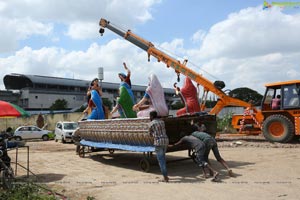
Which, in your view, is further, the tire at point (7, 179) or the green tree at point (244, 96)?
the green tree at point (244, 96)

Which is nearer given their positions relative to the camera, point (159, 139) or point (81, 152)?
point (159, 139)

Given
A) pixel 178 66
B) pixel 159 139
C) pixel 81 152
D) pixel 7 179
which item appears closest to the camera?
pixel 7 179

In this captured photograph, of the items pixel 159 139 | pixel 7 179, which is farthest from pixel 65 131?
pixel 7 179

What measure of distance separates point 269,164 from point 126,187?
456 centimetres

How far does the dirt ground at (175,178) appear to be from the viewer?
6.95 metres

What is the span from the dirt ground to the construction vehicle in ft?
6.04

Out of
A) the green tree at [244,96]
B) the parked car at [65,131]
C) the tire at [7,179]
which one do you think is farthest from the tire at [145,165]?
the parked car at [65,131]

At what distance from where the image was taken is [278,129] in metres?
Answer: 15.5

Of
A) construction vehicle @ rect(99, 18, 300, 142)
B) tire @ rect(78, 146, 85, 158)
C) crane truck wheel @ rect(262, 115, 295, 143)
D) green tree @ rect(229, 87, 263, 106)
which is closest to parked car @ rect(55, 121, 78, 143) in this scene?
construction vehicle @ rect(99, 18, 300, 142)

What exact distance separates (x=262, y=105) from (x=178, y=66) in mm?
4740

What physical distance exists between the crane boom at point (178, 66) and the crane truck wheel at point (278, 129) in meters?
2.17

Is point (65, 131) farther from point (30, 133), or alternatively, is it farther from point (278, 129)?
point (278, 129)

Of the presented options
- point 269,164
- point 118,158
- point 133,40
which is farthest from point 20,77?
point 269,164

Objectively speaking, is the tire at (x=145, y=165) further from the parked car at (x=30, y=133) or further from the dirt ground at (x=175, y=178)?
the parked car at (x=30, y=133)
